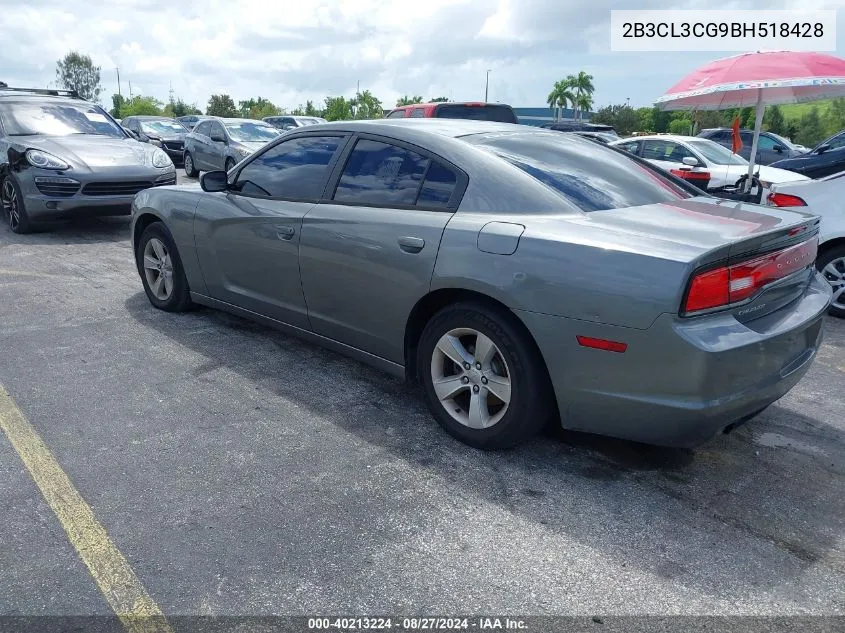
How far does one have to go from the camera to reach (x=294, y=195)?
4203mm

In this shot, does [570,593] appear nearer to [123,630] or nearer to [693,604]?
[693,604]

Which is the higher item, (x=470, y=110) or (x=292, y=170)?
(x=470, y=110)

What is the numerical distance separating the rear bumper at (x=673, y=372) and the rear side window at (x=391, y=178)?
89cm

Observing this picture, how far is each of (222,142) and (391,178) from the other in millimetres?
12075

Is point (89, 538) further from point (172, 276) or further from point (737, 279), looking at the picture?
point (172, 276)

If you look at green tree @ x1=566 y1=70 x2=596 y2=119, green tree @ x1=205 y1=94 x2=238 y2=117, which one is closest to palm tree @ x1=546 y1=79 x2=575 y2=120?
Result: green tree @ x1=566 y1=70 x2=596 y2=119

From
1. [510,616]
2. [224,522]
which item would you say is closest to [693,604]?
[510,616]

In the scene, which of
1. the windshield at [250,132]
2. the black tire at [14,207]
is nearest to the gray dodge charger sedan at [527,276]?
the black tire at [14,207]

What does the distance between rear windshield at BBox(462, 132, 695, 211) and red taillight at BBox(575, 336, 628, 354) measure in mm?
684

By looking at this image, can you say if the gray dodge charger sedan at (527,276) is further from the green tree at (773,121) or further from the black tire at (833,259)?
the green tree at (773,121)

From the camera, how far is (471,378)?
129 inches

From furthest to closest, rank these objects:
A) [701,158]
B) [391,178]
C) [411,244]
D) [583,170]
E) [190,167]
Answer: [190,167] < [701,158] < [391,178] < [583,170] < [411,244]

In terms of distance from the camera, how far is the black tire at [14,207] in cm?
845

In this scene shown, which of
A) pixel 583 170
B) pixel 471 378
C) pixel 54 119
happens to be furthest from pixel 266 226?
pixel 54 119
